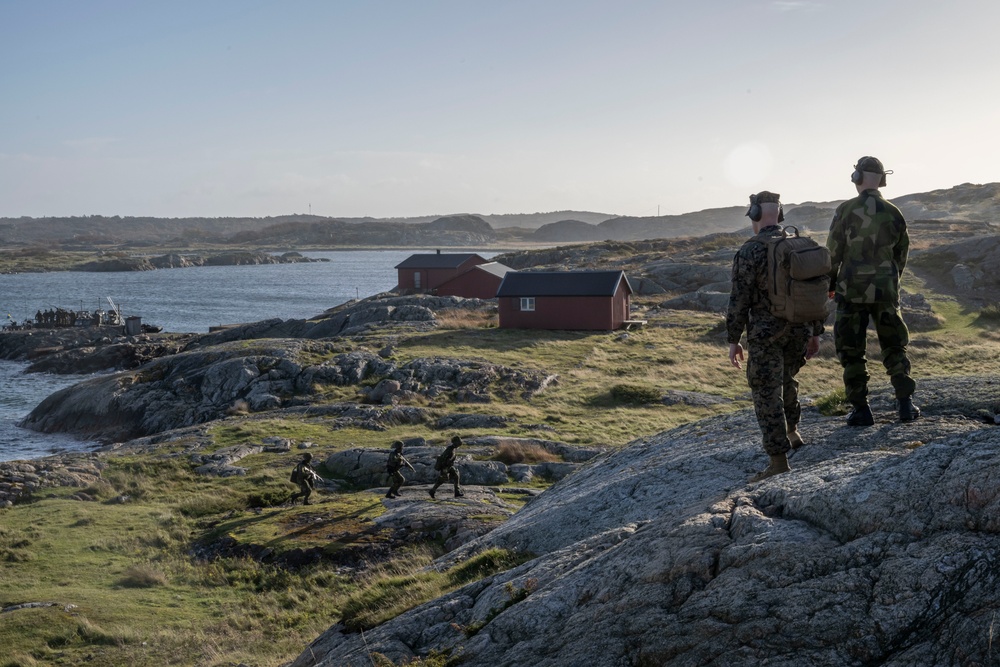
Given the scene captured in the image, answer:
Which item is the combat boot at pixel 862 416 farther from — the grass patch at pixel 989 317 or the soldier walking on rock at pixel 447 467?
the grass patch at pixel 989 317

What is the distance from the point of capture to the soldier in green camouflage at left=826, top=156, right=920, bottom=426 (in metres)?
8.60

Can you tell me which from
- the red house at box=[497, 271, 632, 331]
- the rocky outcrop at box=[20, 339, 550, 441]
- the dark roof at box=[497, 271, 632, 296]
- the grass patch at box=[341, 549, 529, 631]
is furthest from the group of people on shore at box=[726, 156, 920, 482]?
the red house at box=[497, 271, 632, 331]

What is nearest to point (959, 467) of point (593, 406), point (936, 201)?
point (593, 406)

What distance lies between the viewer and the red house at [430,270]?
271ft

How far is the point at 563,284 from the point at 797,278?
4873cm

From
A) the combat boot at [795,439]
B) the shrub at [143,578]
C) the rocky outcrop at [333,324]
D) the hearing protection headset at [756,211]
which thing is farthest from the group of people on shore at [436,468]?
the rocky outcrop at [333,324]

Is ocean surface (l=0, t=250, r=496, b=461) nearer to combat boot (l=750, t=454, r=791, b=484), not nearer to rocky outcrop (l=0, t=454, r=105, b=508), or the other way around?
rocky outcrop (l=0, t=454, r=105, b=508)

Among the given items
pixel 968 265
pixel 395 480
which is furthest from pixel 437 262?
pixel 395 480

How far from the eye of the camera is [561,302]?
183 ft

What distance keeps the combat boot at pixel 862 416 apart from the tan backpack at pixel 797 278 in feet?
6.04

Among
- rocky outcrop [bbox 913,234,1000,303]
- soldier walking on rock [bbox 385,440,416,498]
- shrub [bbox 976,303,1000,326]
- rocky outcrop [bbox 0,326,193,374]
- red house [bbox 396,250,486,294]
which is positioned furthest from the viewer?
red house [bbox 396,250,486,294]

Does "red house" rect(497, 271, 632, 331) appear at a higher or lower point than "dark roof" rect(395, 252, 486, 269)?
lower

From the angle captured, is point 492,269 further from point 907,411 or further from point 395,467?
point 907,411

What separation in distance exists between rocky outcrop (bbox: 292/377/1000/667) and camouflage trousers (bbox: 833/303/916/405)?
0.47 m
